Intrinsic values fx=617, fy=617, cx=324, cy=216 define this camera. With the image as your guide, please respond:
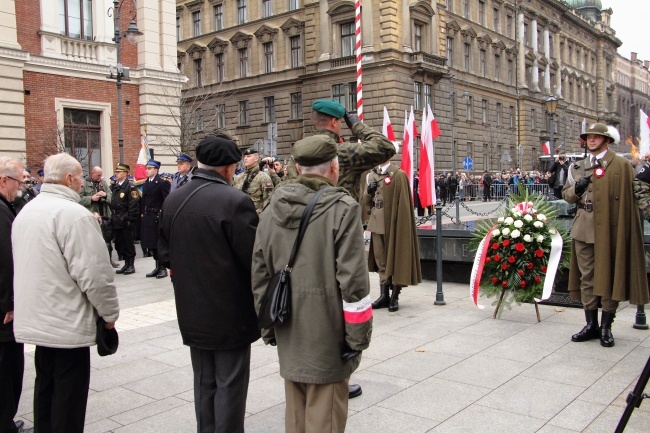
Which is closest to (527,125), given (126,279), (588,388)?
(126,279)

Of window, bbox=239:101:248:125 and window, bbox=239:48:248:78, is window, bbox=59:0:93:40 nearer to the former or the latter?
window, bbox=239:48:248:78

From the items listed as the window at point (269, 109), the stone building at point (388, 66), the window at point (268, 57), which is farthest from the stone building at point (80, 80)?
the window at point (268, 57)

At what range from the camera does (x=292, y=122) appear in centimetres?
4638

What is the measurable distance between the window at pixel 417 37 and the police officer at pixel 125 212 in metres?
32.7

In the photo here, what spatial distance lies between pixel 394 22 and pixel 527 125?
75.6ft

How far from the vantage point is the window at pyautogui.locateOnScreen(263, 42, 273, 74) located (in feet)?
156

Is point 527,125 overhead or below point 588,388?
overhead

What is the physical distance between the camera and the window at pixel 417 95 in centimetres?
4109

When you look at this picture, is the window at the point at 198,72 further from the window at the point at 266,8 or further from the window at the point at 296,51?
the window at the point at 296,51

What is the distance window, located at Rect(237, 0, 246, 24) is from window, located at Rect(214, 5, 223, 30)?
79.5 inches

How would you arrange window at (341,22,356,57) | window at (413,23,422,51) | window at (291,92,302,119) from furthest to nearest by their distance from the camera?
window at (291,92,302,119), window at (413,23,422,51), window at (341,22,356,57)

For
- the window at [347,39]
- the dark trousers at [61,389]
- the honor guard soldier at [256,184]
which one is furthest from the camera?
the window at [347,39]

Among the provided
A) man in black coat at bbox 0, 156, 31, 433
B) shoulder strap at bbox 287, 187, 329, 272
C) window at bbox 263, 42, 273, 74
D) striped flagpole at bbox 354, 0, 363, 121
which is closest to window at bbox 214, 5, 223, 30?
window at bbox 263, 42, 273, 74

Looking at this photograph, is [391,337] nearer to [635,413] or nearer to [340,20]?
[635,413]
